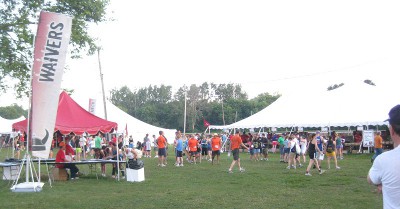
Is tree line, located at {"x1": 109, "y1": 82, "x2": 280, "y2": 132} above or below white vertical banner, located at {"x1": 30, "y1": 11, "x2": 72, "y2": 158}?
above

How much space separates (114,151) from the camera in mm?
16500

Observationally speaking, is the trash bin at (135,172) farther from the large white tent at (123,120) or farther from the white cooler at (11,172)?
the large white tent at (123,120)

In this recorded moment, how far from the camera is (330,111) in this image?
95.5 feet

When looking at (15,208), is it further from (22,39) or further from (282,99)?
(282,99)

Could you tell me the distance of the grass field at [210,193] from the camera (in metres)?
9.47

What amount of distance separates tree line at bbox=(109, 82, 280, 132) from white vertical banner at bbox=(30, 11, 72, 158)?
59495mm

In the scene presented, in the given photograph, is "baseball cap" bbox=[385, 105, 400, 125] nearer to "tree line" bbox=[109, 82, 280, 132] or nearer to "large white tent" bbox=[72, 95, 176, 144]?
"large white tent" bbox=[72, 95, 176, 144]

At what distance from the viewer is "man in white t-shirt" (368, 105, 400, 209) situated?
275 cm

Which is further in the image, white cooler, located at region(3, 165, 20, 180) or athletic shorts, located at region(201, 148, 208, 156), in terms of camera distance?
athletic shorts, located at region(201, 148, 208, 156)

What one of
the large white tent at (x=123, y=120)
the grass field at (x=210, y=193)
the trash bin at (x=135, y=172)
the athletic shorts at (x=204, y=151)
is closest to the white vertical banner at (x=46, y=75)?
the grass field at (x=210, y=193)

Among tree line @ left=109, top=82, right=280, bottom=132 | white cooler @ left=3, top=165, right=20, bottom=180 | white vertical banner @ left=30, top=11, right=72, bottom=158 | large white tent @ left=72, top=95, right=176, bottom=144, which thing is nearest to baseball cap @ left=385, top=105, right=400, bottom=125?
white vertical banner @ left=30, top=11, right=72, bottom=158

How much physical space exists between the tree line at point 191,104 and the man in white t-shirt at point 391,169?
67.7m

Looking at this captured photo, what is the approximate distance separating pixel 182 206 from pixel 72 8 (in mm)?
10328

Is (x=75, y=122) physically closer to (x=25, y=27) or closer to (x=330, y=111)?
(x=25, y=27)
